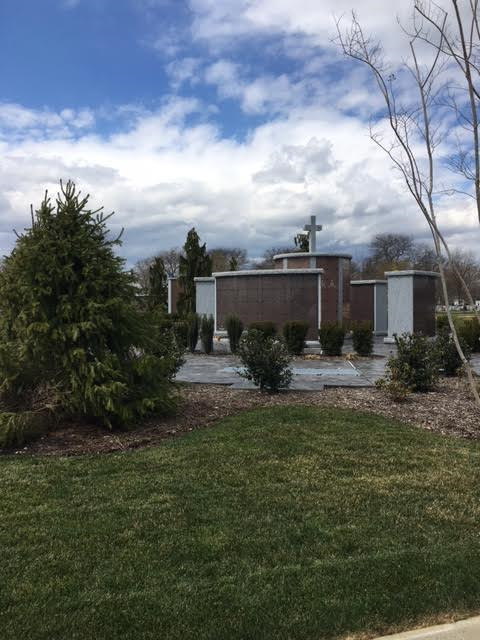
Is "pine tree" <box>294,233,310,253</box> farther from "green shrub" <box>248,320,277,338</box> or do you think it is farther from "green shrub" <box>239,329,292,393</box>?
"green shrub" <box>239,329,292,393</box>

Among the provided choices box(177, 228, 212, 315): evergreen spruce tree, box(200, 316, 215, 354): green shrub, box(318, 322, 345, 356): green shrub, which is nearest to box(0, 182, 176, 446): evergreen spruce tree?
box(318, 322, 345, 356): green shrub

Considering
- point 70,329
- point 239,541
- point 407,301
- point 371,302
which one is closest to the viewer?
point 239,541

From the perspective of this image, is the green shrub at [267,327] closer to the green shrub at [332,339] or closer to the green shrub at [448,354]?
the green shrub at [332,339]

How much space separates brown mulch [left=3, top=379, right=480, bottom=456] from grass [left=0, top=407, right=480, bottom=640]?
1.79ft

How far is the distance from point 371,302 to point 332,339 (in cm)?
1014

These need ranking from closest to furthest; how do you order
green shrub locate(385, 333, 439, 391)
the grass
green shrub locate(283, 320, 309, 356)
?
the grass, green shrub locate(385, 333, 439, 391), green shrub locate(283, 320, 309, 356)

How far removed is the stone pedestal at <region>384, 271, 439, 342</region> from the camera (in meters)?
19.4

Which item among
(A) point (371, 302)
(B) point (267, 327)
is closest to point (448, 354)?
(B) point (267, 327)

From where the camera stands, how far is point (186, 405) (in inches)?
298

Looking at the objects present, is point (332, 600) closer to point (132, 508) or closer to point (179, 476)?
point (132, 508)

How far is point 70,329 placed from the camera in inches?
243

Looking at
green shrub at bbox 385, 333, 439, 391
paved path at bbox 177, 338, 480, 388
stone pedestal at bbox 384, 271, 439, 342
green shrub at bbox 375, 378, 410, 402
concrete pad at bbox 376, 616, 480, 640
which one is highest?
stone pedestal at bbox 384, 271, 439, 342

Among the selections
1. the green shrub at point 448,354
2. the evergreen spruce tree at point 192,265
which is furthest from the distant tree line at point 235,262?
the green shrub at point 448,354

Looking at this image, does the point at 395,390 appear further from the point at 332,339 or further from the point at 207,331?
the point at 207,331
